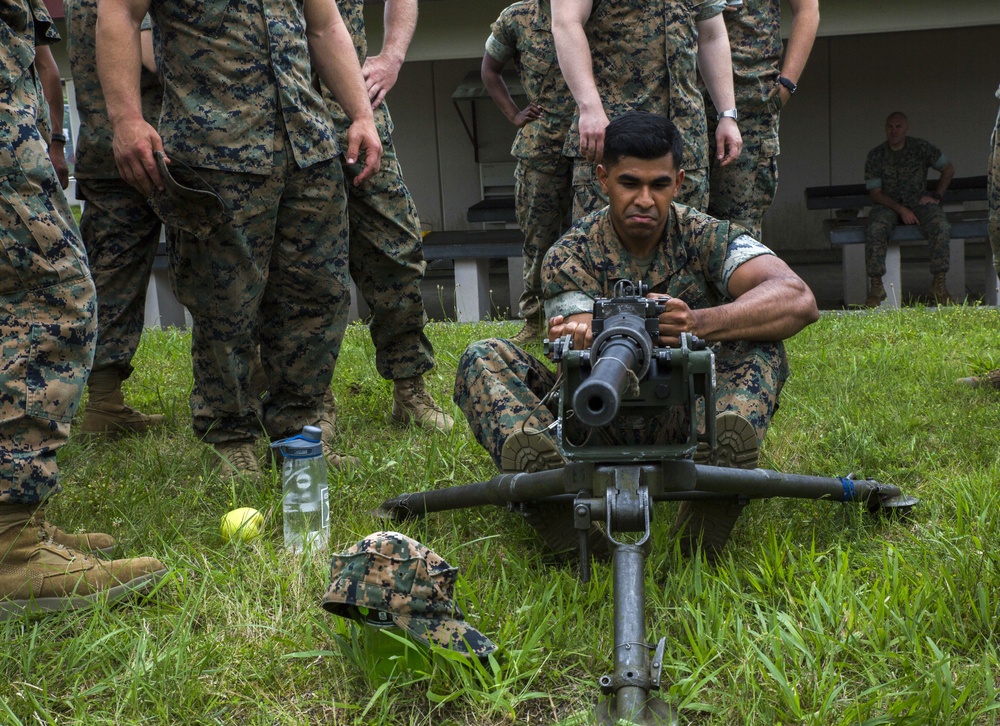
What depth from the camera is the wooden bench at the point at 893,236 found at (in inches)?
414

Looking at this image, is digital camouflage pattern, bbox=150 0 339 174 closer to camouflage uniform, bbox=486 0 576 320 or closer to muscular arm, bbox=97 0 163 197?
muscular arm, bbox=97 0 163 197

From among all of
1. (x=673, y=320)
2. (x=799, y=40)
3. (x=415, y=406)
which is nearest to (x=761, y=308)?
(x=673, y=320)

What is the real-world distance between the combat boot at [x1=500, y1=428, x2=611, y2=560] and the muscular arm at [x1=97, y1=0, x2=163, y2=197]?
1303 mm

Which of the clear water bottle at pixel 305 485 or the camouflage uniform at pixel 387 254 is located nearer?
the clear water bottle at pixel 305 485

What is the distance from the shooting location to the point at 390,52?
452 cm

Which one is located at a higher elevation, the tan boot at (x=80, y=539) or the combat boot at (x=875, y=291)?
the combat boot at (x=875, y=291)

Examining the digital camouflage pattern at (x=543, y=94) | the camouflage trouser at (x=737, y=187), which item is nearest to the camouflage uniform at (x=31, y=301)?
the digital camouflage pattern at (x=543, y=94)

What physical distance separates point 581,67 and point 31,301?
2411 mm

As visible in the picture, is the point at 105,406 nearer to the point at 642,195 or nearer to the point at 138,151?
the point at 138,151

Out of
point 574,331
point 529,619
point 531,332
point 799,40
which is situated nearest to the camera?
point 529,619

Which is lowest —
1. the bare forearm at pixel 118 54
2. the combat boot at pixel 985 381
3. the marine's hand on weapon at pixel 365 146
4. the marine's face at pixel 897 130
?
the combat boot at pixel 985 381

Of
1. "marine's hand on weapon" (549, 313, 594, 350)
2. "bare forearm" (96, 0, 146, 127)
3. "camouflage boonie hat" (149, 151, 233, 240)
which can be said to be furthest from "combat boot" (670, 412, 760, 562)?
"bare forearm" (96, 0, 146, 127)

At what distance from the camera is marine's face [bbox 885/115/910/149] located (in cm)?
1116

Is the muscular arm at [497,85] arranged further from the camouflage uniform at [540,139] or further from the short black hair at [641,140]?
the short black hair at [641,140]
